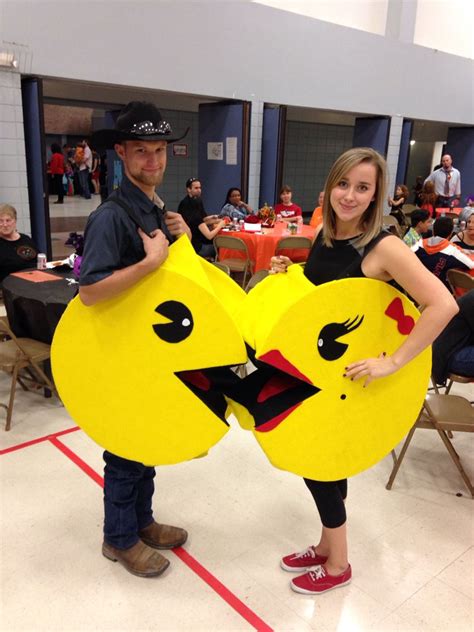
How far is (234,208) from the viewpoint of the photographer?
6.89 meters

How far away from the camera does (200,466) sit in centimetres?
279

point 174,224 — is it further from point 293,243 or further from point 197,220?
point 197,220

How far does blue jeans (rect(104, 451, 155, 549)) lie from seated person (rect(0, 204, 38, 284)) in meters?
2.64

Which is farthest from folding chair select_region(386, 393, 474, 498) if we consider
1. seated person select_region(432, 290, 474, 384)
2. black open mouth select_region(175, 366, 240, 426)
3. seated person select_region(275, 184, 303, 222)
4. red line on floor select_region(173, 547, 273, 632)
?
seated person select_region(275, 184, 303, 222)

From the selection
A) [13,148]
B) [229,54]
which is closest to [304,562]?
[13,148]

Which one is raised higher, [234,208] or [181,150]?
[181,150]

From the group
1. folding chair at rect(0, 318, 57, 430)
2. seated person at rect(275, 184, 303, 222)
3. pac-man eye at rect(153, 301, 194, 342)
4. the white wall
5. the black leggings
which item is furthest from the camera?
seated person at rect(275, 184, 303, 222)

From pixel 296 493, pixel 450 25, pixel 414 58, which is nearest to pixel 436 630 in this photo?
pixel 296 493

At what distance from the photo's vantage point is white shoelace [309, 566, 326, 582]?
1976 mm

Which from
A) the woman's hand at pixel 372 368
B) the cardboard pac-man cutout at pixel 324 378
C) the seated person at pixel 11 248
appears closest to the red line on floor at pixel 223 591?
the cardboard pac-man cutout at pixel 324 378

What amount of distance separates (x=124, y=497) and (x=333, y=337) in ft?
3.26

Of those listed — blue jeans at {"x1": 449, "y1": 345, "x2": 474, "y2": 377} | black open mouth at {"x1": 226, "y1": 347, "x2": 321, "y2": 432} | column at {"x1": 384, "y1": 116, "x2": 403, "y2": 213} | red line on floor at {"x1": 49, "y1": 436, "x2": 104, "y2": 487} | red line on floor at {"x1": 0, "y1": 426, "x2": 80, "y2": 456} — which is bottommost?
red line on floor at {"x1": 0, "y1": 426, "x2": 80, "y2": 456}

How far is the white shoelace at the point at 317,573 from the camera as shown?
1976mm

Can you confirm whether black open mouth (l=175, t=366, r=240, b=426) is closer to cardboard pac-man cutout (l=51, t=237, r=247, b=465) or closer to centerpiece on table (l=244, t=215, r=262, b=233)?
cardboard pac-man cutout (l=51, t=237, r=247, b=465)
